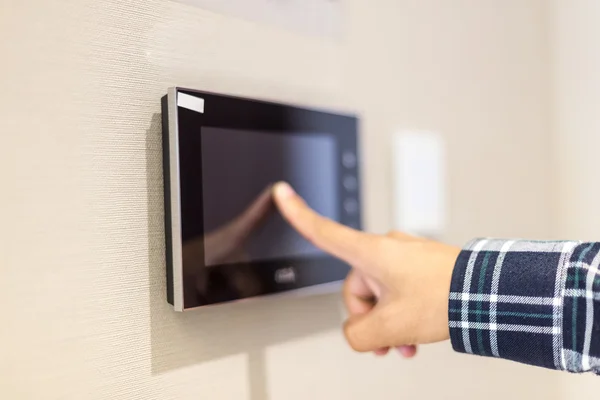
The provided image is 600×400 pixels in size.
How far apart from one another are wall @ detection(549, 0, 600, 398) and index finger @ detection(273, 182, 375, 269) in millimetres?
747

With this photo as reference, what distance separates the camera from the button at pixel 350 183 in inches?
30.1

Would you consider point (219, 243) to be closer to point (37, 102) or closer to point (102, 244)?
point (102, 244)

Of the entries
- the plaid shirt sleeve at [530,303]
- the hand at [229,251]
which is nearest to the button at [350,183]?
the hand at [229,251]

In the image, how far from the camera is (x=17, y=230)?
0.50 metres

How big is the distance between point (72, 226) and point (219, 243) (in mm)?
149

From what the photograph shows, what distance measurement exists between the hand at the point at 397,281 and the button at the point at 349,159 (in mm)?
147

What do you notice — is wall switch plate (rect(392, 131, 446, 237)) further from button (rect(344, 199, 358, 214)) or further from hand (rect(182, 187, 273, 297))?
hand (rect(182, 187, 273, 297))

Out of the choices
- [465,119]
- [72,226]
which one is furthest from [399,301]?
[465,119]

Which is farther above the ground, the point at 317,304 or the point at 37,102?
the point at 37,102

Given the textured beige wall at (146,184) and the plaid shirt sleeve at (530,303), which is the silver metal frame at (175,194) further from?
the plaid shirt sleeve at (530,303)

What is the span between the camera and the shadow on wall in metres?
0.59

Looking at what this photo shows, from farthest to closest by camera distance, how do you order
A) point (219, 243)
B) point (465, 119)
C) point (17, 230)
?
point (465, 119)
point (219, 243)
point (17, 230)

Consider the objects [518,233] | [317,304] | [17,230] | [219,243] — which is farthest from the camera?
[518,233]

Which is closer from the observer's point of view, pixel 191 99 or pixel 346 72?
pixel 191 99
